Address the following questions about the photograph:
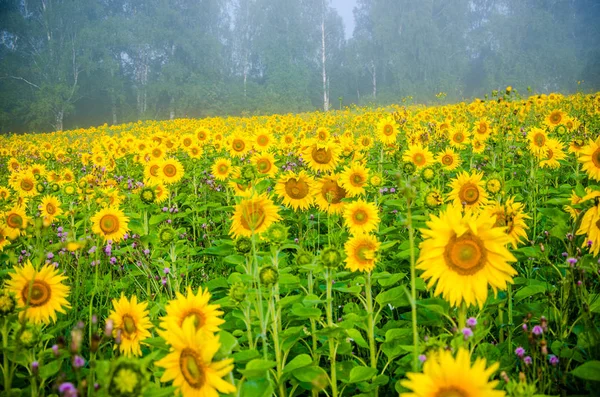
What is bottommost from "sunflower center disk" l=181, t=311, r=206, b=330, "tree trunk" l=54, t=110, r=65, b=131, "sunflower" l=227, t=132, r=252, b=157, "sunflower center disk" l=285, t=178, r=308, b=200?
"sunflower center disk" l=181, t=311, r=206, b=330

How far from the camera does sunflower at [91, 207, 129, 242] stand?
101 inches

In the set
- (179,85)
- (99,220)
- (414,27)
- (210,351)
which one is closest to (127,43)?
(179,85)

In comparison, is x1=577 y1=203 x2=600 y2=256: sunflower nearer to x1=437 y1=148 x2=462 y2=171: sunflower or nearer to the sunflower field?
the sunflower field

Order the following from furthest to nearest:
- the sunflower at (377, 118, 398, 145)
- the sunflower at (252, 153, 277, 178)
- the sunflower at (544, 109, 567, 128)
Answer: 1. the sunflower at (377, 118, 398, 145)
2. the sunflower at (544, 109, 567, 128)
3. the sunflower at (252, 153, 277, 178)

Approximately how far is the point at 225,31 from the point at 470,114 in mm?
34088

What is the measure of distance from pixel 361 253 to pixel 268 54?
35314 mm

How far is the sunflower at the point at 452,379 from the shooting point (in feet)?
2.59

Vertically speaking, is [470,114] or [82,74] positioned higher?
[82,74]

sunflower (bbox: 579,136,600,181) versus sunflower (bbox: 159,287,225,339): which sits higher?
sunflower (bbox: 579,136,600,181)

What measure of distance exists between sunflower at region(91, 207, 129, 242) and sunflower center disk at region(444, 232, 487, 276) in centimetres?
218

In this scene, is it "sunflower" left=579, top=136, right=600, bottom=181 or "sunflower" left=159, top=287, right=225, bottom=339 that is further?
"sunflower" left=579, top=136, right=600, bottom=181

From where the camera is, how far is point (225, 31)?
37031 millimetres

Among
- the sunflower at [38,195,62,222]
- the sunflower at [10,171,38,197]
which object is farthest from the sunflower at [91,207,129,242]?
the sunflower at [10,171,38,197]

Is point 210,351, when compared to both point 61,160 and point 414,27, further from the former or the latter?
point 414,27
